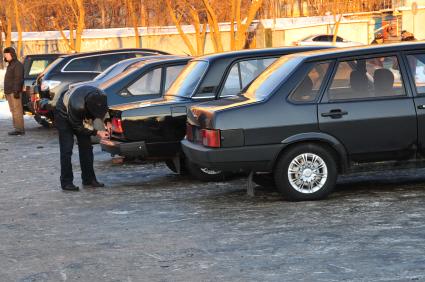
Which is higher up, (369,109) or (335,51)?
(335,51)

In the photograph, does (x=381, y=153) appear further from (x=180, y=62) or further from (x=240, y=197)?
(x=180, y=62)

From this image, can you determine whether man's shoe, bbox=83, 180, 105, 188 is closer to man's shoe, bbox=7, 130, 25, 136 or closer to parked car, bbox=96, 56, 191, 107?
parked car, bbox=96, 56, 191, 107

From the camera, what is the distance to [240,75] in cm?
1052

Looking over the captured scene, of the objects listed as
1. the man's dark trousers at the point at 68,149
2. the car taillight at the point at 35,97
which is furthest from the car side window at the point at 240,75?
the car taillight at the point at 35,97

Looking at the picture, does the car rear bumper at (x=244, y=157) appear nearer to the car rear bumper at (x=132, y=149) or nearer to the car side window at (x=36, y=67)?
the car rear bumper at (x=132, y=149)

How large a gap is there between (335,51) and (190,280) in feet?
12.9

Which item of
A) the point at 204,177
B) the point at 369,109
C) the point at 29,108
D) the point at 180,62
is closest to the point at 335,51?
the point at 369,109

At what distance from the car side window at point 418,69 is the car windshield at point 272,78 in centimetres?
116

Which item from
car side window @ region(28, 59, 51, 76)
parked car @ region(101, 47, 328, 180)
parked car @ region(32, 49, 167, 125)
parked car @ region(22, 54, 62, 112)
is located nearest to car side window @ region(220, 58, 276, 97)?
parked car @ region(101, 47, 328, 180)

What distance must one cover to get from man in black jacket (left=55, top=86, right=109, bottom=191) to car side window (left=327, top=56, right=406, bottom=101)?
2.82 m

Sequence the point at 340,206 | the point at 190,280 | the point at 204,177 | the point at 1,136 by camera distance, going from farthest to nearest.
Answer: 1. the point at 1,136
2. the point at 204,177
3. the point at 340,206
4. the point at 190,280

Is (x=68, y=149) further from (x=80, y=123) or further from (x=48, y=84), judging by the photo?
(x=48, y=84)

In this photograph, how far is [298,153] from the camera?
8625 mm

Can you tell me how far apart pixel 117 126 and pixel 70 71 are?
7.43 m
